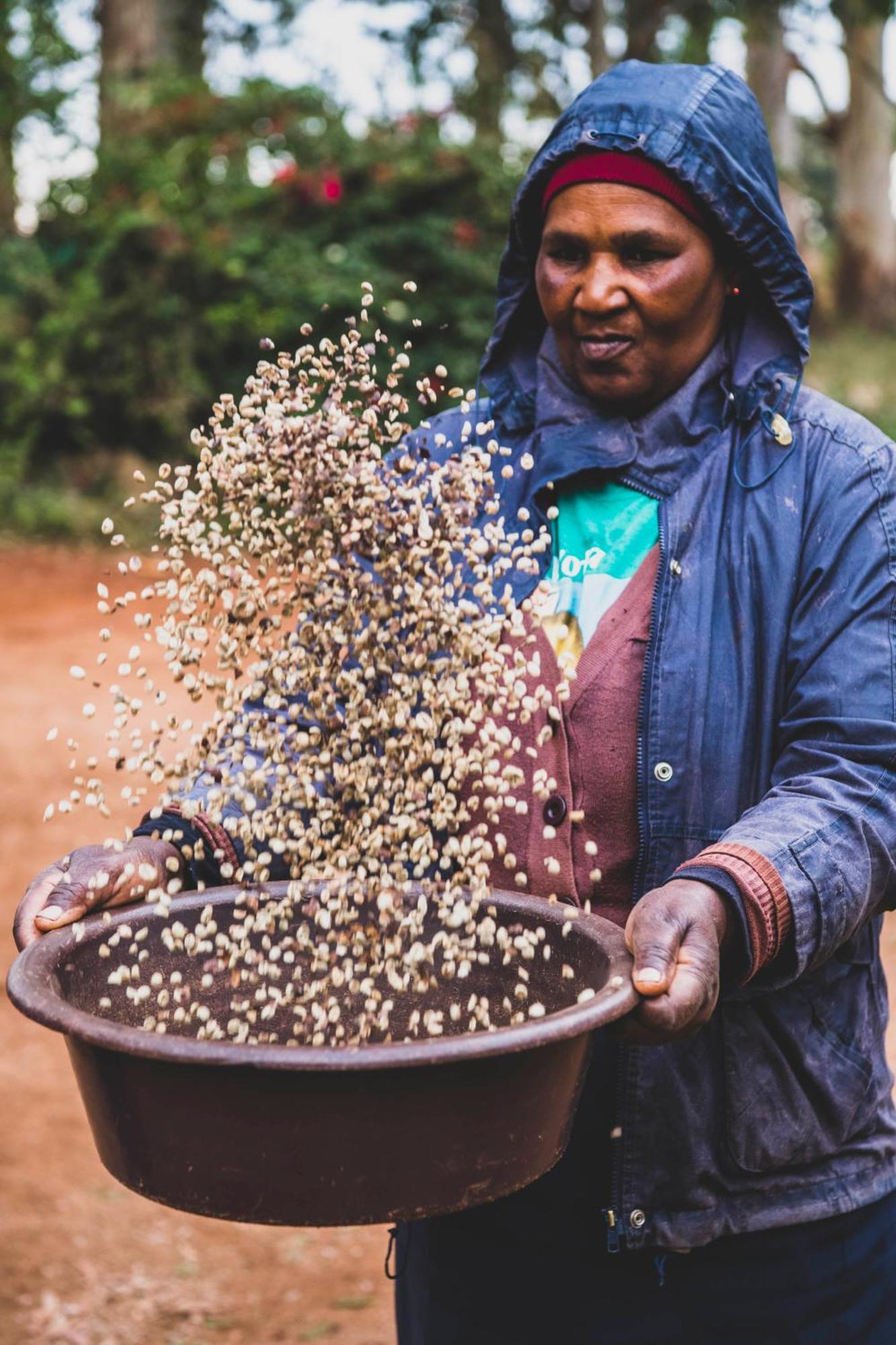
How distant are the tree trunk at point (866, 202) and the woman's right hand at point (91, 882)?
67.6 ft

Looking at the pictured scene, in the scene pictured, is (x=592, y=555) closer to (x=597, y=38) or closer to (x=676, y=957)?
(x=676, y=957)

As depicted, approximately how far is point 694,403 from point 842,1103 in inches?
40.7

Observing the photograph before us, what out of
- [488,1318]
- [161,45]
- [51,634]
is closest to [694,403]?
[488,1318]

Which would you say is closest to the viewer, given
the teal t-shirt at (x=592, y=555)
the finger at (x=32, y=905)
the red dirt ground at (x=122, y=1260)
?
the finger at (x=32, y=905)

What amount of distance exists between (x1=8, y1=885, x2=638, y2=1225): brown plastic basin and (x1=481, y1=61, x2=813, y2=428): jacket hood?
3.32ft

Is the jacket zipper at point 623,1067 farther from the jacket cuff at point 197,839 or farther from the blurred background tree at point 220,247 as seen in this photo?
the blurred background tree at point 220,247

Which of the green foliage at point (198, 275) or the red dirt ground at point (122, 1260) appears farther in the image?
the green foliage at point (198, 275)

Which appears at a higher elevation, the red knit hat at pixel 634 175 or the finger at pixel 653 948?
the red knit hat at pixel 634 175

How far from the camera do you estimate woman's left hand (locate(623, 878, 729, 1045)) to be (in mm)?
1710

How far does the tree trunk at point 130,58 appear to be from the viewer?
1346 centimetres

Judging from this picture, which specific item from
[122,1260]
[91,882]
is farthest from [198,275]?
[91,882]

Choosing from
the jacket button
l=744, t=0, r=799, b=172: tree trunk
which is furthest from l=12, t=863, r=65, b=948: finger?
l=744, t=0, r=799, b=172: tree trunk

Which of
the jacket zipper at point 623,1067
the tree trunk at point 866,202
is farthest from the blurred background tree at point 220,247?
the jacket zipper at point 623,1067

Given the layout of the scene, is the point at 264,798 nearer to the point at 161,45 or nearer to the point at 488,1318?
the point at 488,1318
